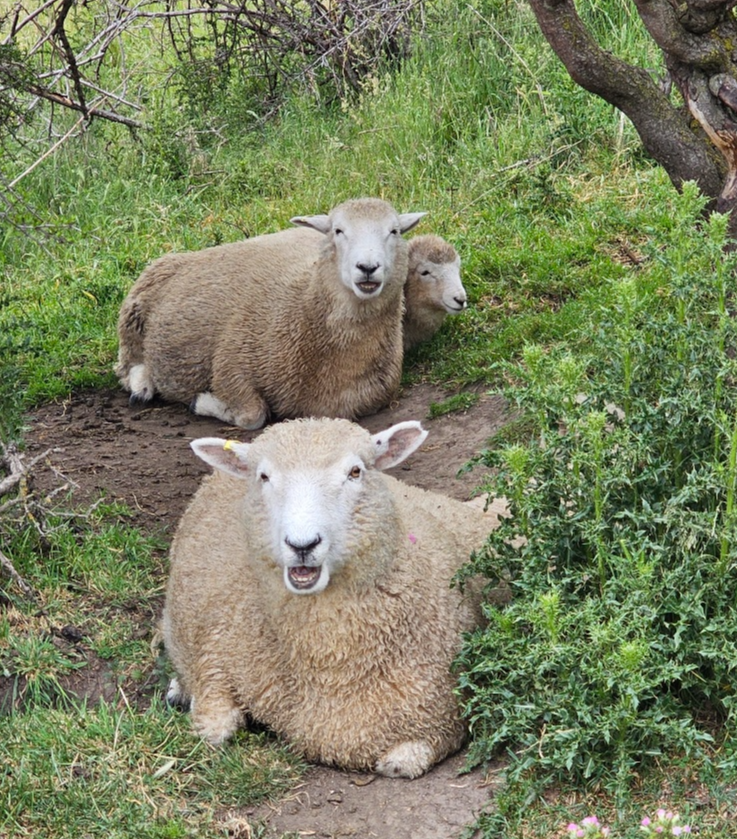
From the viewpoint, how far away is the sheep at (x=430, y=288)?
8.71 m

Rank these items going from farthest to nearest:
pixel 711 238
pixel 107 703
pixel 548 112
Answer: pixel 548 112 → pixel 107 703 → pixel 711 238

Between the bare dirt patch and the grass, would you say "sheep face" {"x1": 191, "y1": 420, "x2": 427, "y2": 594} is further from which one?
the bare dirt patch

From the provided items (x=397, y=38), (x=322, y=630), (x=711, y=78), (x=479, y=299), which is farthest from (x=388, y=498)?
(x=397, y=38)

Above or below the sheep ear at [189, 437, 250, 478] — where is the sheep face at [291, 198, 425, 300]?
above

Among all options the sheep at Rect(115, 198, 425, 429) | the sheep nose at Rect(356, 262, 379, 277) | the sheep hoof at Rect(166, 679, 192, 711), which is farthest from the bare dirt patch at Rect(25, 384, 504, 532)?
the sheep hoof at Rect(166, 679, 192, 711)

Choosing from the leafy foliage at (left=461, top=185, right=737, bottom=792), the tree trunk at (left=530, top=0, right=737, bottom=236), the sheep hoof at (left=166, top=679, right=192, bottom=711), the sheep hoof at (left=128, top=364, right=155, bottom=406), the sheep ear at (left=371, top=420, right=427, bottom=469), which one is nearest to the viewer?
the leafy foliage at (left=461, top=185, right=737, bottom=792)

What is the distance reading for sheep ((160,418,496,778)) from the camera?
491 cm

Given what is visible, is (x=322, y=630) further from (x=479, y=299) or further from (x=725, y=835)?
(x=479, y=299)

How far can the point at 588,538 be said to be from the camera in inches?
191

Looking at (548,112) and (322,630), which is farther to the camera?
(548,112)

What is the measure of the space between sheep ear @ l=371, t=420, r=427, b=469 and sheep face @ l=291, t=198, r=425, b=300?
2.83 meters

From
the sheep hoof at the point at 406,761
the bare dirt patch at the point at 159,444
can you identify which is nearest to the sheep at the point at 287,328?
the bare dirt patch at the point at 159,444

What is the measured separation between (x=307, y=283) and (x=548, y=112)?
264 centimetres

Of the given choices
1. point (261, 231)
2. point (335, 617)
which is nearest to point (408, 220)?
point (261, 231)
